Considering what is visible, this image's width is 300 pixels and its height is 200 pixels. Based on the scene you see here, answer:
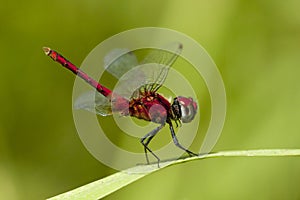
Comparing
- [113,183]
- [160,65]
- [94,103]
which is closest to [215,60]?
[160,65]

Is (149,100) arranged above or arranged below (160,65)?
below

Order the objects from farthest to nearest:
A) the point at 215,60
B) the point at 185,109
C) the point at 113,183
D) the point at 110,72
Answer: the point at 215,60, the point at 110,72, the point at 185,109, the point at 113,183

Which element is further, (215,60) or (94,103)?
(215,60)

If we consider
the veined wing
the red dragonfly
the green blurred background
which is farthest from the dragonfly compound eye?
the green blurred background

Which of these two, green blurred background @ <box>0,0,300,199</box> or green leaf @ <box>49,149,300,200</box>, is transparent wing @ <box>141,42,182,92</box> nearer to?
green blurred background @ <box>0,0,300,199</box>

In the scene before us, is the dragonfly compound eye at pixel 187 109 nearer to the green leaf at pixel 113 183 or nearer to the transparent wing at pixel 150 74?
the transparent wing at pixel 150 74

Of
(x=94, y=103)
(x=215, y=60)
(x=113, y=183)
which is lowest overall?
(x=113, y=183)

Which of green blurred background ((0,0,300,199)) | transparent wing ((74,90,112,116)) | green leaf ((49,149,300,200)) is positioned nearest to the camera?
green leaf ((49,149,300,200))

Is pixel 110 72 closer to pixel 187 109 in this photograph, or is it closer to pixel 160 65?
pixel 160 65
